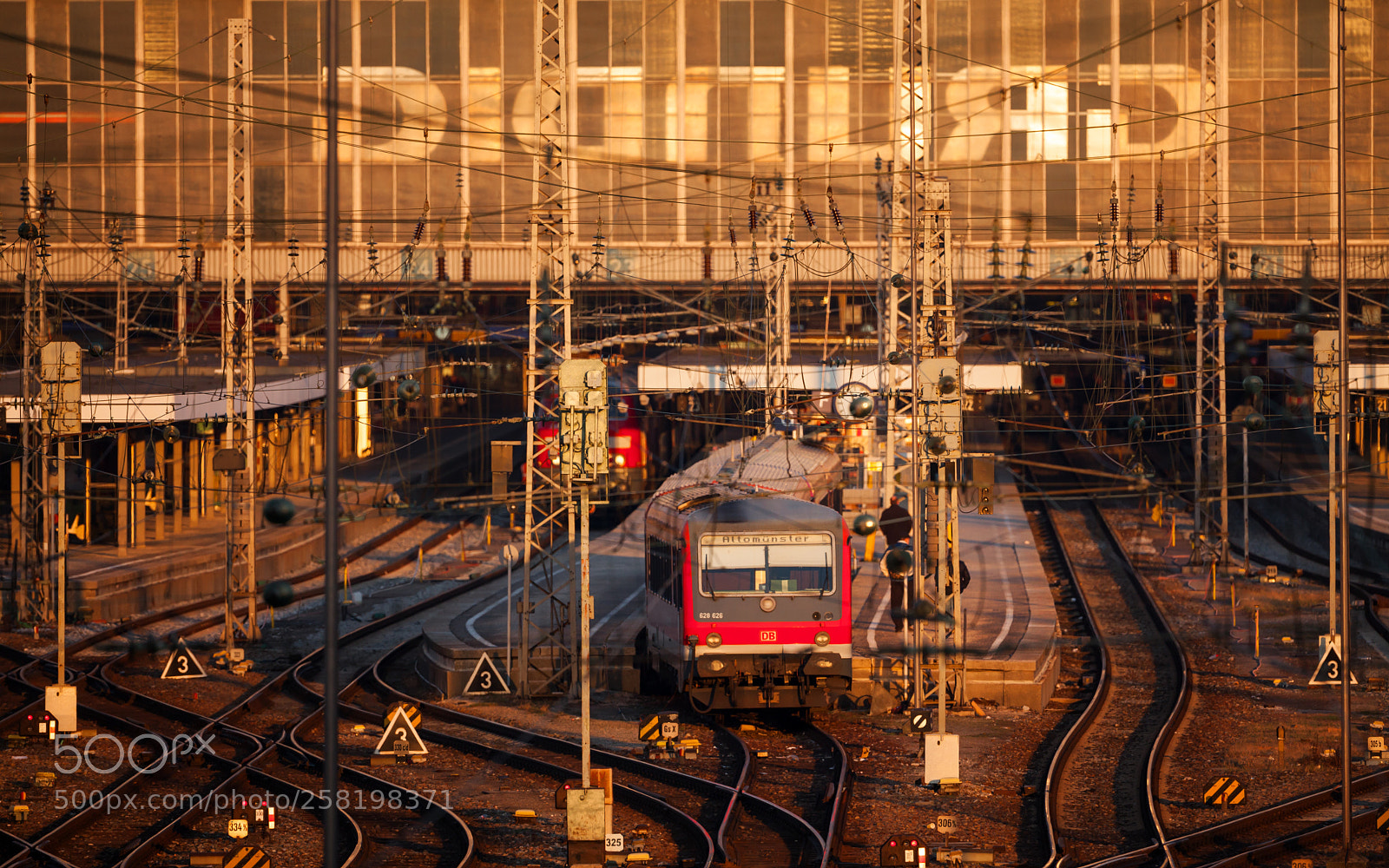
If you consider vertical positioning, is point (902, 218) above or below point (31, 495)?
above

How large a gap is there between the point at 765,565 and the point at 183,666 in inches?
360

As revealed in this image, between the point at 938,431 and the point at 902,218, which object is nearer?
the point at 938,431

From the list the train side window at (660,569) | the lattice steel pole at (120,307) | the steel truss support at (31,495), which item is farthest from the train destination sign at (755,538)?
the lattice steel pole at (120,307)

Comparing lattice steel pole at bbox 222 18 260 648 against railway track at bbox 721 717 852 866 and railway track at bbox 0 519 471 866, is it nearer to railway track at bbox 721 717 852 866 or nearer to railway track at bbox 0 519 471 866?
railway track at bbox 0 519 471 866

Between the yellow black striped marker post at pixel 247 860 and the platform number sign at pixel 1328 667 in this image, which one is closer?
the yellow black striped marker post at pixel 247 860

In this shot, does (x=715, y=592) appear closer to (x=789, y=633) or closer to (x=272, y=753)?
(x=789, y=633)

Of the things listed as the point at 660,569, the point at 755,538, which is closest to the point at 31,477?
the point at 660,569

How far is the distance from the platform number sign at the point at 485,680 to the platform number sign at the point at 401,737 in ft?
10.9

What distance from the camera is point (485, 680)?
2181 cm

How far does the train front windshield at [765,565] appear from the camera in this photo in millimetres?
19422

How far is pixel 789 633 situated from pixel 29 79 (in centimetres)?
1687

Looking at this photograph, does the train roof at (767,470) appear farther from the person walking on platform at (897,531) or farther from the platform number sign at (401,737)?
the platform number sign at (401,737)

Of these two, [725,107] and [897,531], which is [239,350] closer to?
[897,531]

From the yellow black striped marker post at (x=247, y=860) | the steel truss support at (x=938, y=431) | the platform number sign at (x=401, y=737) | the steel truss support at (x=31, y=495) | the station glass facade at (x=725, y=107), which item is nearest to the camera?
the yellow black striped marker post at (x=247, y=860)
